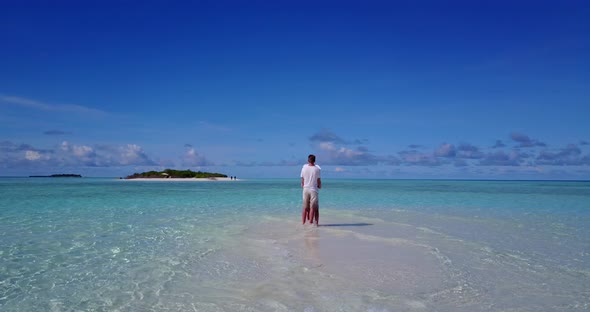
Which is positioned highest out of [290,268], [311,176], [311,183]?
[311,176]

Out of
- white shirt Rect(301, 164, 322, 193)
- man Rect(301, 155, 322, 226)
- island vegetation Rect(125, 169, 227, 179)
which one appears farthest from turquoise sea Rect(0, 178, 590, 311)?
island vegetation Rect(125, 169, 227, 179)

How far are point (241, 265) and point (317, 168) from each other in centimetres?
588

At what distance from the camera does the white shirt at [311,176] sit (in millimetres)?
12922

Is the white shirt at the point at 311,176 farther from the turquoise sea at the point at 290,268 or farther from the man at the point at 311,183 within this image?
the turquoise sea at the point at 290,268

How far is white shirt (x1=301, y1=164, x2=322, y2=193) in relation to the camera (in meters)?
12.9

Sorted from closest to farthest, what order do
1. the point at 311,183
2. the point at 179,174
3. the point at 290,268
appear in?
the point at 290,268, the point at 311,183, the point at 179,174

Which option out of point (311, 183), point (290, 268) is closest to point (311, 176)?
point (311, 183)

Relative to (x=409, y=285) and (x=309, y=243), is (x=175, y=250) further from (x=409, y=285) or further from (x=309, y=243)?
(x=409, y=285)

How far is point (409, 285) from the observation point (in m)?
6.12

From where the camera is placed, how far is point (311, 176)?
511 inches

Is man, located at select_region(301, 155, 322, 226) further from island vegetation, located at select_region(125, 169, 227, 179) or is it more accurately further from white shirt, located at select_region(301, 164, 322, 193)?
island vegetation, located at select_region(125, 169, 227, 179)

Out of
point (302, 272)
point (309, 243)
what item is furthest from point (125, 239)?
point (302, 272)

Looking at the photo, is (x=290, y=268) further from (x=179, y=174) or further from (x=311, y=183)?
(x=179, y=174)

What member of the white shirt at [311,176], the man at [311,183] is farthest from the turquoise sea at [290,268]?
the white shirt at [311,176]
